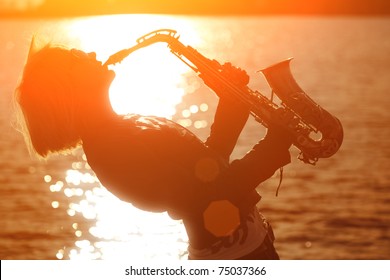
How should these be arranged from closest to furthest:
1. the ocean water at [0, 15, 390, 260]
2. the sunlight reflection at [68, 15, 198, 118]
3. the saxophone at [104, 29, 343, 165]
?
the saxophone at [104, 29, 343, 165], the ocean water at [0, 15, 390, 260], the sunlight reflection at [68, 15, 198, 118]

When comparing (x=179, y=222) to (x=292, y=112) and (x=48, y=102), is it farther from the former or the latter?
(x=48, y=102)

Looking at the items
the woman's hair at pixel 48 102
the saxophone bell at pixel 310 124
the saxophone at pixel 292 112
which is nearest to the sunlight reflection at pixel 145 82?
the saxophone at pixel 292 112

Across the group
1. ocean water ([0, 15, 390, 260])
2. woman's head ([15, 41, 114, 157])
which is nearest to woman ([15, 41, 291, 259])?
woman's head ([15, 41, 114, 157])

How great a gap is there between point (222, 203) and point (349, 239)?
2823 cm

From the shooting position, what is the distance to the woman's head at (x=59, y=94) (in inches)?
164

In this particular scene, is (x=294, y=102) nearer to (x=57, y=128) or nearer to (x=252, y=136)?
(x=57, y=128)

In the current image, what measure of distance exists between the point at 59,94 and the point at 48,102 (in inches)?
2.5

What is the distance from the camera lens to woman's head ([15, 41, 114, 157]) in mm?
4164

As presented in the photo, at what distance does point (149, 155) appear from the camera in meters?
4.10

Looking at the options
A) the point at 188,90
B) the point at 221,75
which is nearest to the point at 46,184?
the point at 221,75

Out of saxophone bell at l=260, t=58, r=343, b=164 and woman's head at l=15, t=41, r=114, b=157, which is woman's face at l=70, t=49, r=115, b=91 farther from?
saxophone bell at l=260, t=58, r=343, b=164

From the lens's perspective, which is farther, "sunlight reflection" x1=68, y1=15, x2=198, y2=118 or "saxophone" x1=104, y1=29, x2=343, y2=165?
"sunlight reflection" x1=68, y1=15, x2=198, y2=118

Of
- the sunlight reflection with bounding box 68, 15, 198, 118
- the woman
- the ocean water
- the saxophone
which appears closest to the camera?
the woman

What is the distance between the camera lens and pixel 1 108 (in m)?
61.0
